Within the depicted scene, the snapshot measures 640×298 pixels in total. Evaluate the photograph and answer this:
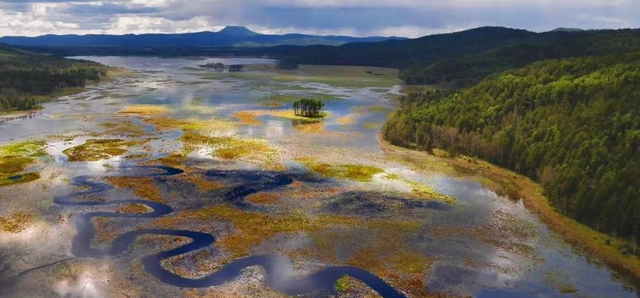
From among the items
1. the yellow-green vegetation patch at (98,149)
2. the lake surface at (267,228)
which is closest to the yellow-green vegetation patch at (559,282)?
the lake surface at (267,228)

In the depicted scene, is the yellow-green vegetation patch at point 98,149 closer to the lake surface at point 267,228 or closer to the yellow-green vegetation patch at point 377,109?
the lake surface at point 267,228

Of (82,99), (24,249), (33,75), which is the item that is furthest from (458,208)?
(33,75)

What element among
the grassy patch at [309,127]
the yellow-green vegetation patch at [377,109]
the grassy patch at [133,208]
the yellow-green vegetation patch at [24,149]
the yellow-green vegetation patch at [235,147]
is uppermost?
the yellow-green vegetation patch at [377,109]

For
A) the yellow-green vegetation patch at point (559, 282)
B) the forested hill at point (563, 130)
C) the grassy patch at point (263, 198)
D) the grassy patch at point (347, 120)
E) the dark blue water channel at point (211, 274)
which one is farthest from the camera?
the grassy patch at point (347, 120)

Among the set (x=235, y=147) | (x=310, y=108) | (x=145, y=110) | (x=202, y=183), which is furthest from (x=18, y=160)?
(x=310, y=108)

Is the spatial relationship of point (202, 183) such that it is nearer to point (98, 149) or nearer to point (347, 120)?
point (98, 149)

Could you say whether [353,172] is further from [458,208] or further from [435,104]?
[435,104]

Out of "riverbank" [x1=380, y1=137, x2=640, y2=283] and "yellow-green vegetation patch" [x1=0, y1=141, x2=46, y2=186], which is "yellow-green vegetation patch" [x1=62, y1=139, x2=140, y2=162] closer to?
"yellow-green vegetation patch" [x1=0, y1=141, x2=46, y2=186]
